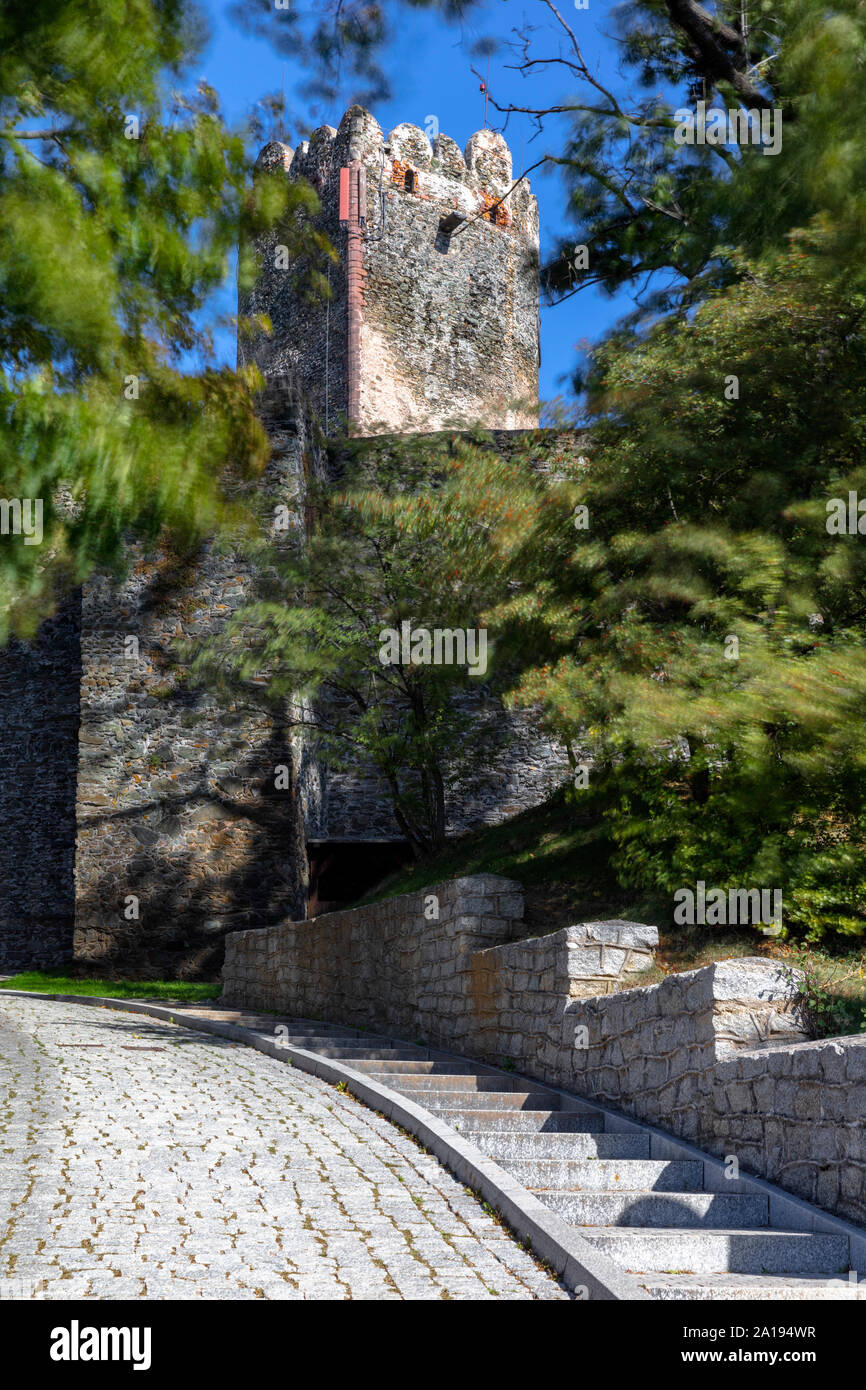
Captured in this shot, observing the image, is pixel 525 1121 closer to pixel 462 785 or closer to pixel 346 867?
pixel 462 785

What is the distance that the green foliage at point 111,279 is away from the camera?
4645 millimetres

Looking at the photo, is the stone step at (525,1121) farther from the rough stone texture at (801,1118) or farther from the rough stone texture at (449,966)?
the rough stone texture at (801,1118)

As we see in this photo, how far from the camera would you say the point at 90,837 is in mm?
17391

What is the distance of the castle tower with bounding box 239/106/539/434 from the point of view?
97.2 ft

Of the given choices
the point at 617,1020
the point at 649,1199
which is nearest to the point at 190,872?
the point at 617,1020

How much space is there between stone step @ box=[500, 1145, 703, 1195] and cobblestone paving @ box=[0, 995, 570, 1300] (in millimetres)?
407

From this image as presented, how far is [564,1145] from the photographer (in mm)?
6234

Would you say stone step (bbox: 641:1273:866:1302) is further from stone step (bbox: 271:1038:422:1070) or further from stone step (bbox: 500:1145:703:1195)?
stone step (bbox: 271:1038:422:1070)

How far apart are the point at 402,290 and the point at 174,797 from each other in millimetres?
17134

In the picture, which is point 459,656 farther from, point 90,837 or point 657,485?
point 90,837

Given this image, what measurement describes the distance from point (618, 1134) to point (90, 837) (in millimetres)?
12427

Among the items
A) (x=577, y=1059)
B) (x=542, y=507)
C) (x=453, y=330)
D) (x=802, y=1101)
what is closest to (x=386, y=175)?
(x=453, y=330)

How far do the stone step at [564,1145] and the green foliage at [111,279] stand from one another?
3.26 m

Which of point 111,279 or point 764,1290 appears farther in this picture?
point 111,279
